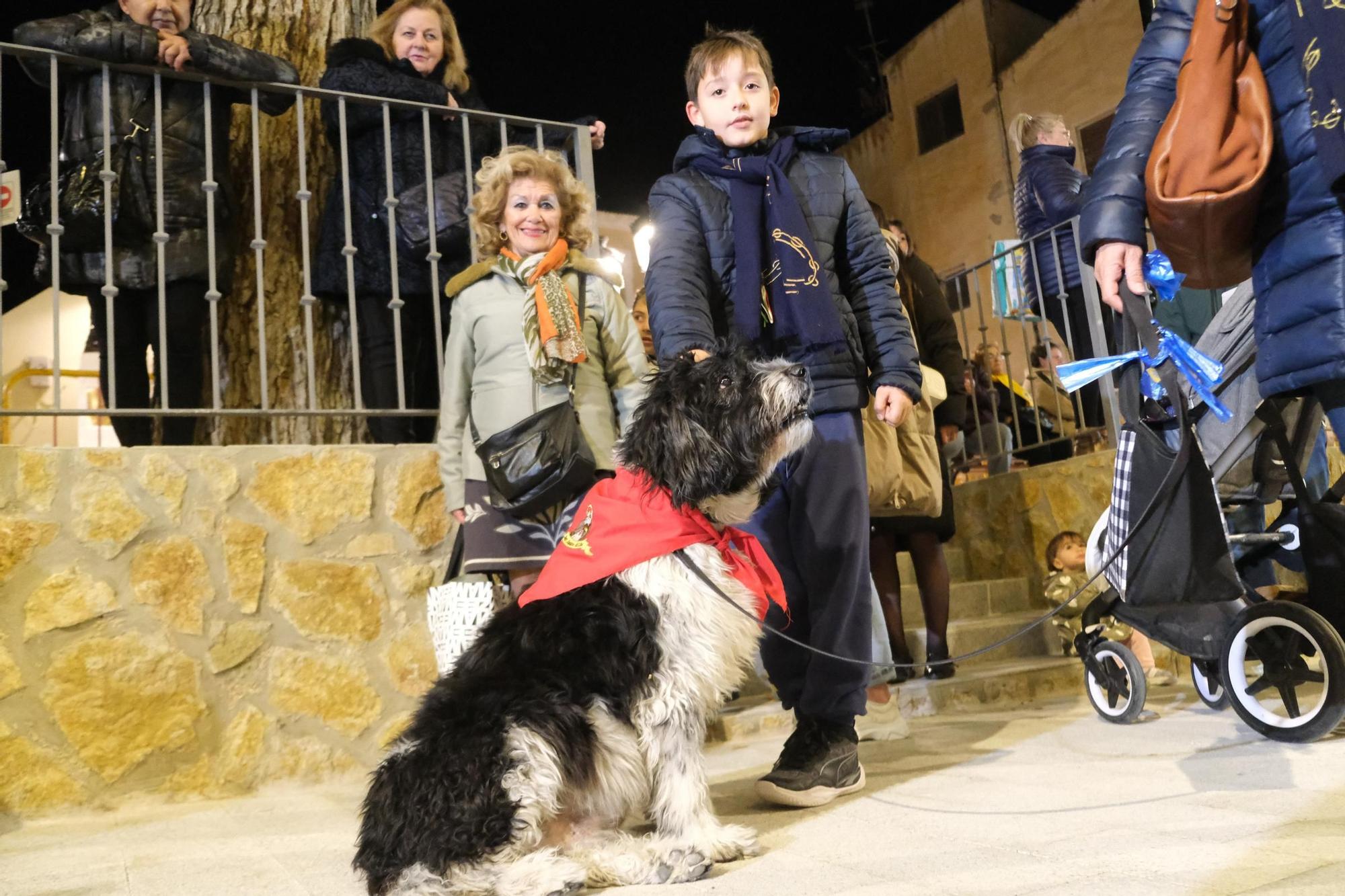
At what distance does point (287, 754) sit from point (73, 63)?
2.73 metres

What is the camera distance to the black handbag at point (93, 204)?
3768 mm

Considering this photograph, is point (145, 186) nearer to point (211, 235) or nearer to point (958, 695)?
point (211, 235)

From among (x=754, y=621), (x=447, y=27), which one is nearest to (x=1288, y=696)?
(x=754, y=621)

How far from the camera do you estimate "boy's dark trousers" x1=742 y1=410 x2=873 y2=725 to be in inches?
111

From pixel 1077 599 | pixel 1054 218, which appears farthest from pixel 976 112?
pixel 1077 599

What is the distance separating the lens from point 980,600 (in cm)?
568

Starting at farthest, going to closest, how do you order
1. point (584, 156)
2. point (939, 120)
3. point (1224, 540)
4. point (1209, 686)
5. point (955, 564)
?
point (939, 120) < point (955, 564) < point (584, 156) < point (1209, 686) < point (1224, 540)

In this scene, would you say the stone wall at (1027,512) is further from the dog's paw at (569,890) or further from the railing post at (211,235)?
the railing post at (211,235)

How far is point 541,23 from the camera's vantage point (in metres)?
8.47

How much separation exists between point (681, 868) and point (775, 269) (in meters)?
1.63

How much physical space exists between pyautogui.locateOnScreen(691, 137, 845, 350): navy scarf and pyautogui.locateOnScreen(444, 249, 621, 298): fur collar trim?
0.64 meters

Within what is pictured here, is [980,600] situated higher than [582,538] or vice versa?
Result: [582,538]

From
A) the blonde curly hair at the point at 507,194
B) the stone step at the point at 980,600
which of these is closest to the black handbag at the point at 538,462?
the blonde curly hair at the point at 507,194

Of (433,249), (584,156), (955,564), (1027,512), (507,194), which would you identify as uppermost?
(584,156)
